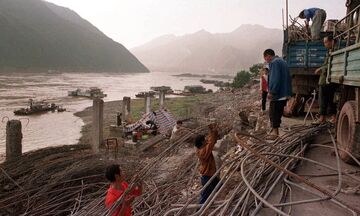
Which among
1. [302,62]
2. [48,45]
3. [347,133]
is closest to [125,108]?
[302,62]

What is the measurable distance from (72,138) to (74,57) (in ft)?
282

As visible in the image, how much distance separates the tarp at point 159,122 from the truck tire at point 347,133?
9757mm

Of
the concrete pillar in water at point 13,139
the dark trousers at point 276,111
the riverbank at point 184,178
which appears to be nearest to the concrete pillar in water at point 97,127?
the riverbank at point 184,178

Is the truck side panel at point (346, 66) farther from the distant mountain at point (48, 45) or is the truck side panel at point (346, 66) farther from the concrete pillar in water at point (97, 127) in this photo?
the distant mountain at point (48, 45)

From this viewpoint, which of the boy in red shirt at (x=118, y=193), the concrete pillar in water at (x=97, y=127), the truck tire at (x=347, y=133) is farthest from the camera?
the concrete pillar in water at (x=97, y=127)

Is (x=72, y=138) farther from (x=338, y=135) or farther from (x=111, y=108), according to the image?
(x=338, y=135)

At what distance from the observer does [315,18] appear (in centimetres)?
926

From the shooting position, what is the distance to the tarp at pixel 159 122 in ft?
48.1

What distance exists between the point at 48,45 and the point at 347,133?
97.0 meters

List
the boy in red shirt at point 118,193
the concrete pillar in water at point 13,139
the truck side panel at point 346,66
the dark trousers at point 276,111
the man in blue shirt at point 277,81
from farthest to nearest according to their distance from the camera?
the concrete pillar in water at point 13,139, the dark trousers at point 276,111, the man in blue shirt at point 277,81, the truck side panel at point 346,66, the boy in red shirt at point 118,193

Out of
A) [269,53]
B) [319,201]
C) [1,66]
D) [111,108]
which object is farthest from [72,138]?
[1,66]

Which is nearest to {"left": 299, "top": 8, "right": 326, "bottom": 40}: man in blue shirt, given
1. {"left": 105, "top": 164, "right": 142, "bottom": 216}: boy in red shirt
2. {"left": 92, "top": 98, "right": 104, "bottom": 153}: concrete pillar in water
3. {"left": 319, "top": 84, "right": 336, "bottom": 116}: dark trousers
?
{"left": 319, "top": 84, "right": 336, "bottom": 116}: dark trousers

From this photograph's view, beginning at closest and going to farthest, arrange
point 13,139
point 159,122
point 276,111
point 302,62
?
point 276,111
point 302,62
point 13,139
point 159,122

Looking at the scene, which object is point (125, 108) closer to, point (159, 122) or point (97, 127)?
point (159, 122)
